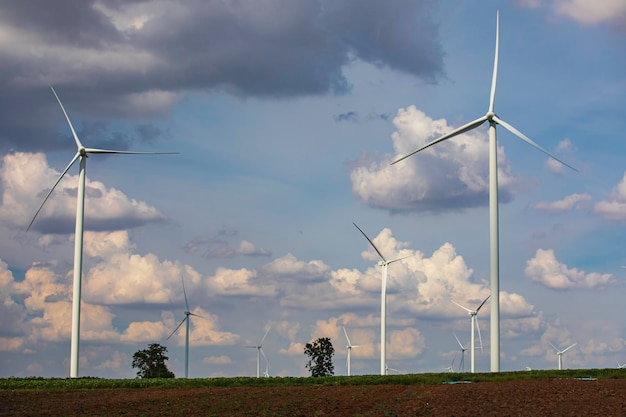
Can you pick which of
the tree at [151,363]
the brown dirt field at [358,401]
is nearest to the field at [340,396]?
the brown dirt field at [358,401]

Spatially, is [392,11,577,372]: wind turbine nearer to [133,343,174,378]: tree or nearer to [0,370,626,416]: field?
[0,370,626,416]: field

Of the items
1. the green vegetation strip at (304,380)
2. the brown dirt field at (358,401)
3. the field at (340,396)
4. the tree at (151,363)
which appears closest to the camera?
the brown dirt field at (358,401)

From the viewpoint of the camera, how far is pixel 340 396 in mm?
51688

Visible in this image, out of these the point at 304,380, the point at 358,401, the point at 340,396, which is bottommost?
the point at 358,401

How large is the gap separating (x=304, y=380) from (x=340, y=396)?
14038 mm

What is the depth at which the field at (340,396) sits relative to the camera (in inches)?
1799

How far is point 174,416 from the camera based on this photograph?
47125 mm

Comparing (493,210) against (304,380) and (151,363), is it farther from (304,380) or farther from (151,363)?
(151,363)

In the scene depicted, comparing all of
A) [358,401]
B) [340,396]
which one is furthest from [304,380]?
[358,401]

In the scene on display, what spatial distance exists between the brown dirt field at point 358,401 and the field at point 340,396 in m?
0.05

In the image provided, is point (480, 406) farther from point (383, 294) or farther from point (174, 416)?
point (383, 294)

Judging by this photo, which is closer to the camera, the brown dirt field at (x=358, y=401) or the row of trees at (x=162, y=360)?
the brown dirt field at (x=358, y=401)

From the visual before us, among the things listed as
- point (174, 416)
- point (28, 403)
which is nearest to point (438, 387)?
point (174, 416)

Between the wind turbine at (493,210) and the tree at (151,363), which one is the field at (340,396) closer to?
the wind turbine at (493,210)
